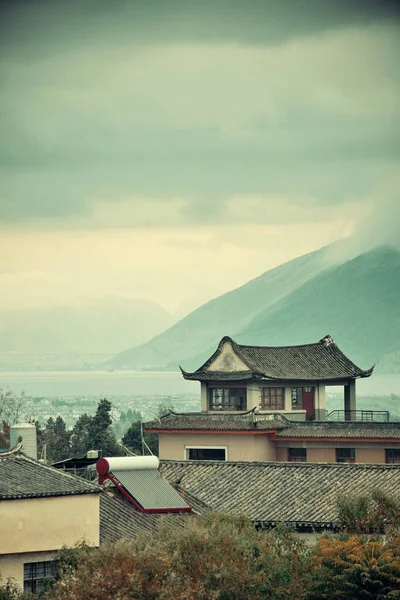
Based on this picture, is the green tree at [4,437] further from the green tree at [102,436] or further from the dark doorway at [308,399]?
the dark doorway at [308,399]

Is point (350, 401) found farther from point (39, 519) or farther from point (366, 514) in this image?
point (39, 519)

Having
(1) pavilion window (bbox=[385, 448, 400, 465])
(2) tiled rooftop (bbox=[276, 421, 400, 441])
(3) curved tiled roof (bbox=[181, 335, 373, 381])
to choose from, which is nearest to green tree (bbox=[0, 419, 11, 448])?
(3) curved tiled roof (bbox=[181, 335, 373, 381])

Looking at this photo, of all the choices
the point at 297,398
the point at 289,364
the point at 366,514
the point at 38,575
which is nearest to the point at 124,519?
the point at 38,575

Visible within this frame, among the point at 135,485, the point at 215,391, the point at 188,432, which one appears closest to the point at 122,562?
the point at 135,485

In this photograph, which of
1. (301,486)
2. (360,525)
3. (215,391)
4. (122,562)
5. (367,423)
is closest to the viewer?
(122,562)

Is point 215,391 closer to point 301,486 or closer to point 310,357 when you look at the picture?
point 310,357

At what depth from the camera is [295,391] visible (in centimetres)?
7388

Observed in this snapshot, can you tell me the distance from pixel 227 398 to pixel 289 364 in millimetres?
4550

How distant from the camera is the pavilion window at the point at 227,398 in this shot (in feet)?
237

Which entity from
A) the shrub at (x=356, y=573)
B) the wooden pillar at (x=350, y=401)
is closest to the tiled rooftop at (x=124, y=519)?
the shrub at (x=356, y=573)

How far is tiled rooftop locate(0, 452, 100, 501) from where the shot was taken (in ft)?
113

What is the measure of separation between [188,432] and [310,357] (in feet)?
40.5

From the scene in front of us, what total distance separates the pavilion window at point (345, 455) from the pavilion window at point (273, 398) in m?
7.92

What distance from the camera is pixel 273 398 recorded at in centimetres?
7300
